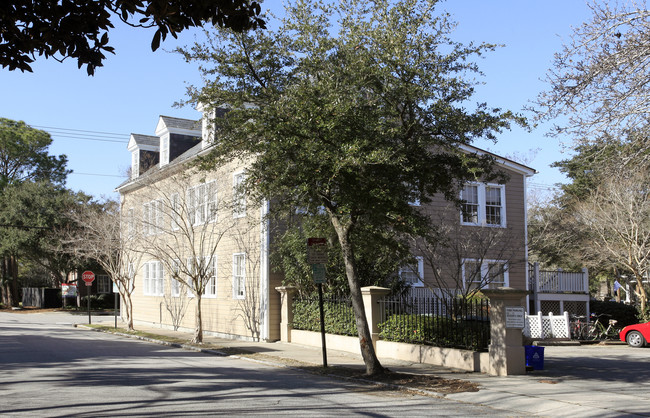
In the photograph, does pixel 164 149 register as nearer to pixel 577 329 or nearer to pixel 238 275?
pixel 238 275

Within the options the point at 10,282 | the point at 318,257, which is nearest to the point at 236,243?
the point at 318,257

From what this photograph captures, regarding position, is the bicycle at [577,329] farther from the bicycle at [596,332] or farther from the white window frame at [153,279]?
the white window frame at [153,279]

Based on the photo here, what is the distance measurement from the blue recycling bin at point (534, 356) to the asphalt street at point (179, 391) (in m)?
3.57

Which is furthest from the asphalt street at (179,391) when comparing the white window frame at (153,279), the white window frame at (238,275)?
the white window frame at (153,279)

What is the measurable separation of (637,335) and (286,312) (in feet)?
39.7

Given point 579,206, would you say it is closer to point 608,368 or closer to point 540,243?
point 540,243

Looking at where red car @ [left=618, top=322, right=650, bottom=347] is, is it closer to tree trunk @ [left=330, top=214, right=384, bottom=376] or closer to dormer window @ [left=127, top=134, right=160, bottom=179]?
tree trunk @ [left=330, top=214, right=384, bottom=376]

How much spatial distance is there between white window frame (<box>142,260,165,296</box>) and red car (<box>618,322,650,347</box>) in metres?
20.0

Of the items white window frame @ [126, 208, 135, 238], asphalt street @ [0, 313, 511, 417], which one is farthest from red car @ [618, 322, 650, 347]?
white window frame @ [126, 208, 135, 238]

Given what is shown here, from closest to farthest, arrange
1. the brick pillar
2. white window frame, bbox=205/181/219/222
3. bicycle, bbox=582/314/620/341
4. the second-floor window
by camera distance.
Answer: the brick pillar < white window frame, bbox=205/181/219/222 < bicycle, bbox=582/314/620/341 < the second-floor window

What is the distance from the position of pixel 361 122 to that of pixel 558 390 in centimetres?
614

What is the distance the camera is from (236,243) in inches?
938

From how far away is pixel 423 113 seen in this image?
12578 millimetres

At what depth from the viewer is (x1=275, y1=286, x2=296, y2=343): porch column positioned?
69.5 feet
